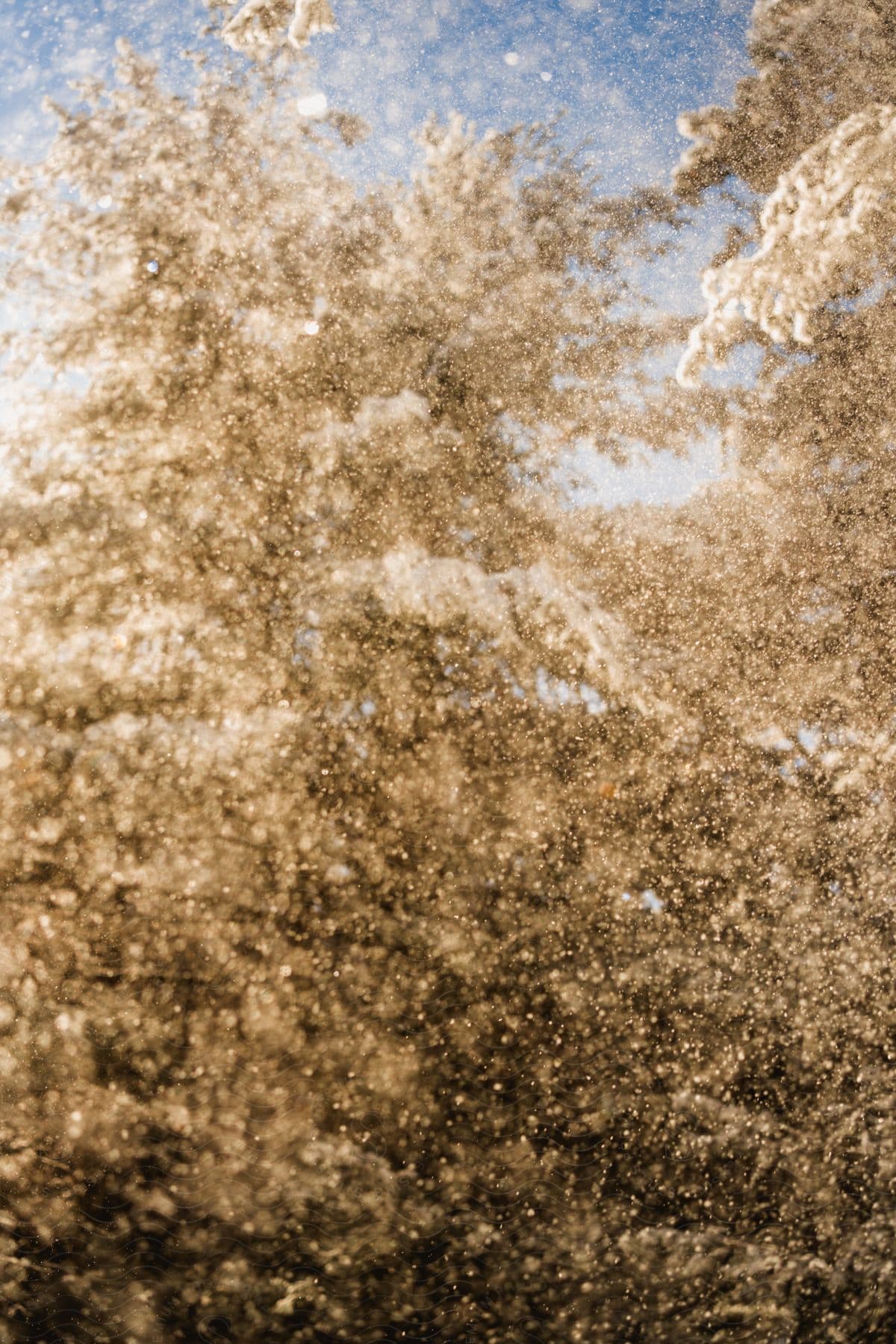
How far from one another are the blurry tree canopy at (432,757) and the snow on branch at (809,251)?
2cm

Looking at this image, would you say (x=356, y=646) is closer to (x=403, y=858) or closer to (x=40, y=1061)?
(x=403, y=858)

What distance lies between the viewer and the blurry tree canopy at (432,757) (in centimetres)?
185

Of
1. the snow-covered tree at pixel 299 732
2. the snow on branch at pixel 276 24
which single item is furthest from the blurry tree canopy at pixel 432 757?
the snow on branch at pixel 276 24

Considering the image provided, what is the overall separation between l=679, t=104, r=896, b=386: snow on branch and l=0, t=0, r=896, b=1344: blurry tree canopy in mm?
16

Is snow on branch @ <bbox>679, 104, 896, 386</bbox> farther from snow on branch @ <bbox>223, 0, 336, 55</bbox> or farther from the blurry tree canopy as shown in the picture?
snow on branch @ <bbox>223, 0, 336, 55</bbox>

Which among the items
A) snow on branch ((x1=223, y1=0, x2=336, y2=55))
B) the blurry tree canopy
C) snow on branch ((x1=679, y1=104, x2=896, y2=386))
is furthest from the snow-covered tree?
Result: snow on branch ((x1=679, y1=104, x2=896, y2=386))

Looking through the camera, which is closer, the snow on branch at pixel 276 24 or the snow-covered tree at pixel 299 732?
the snow-covered tree at pixel 299 732

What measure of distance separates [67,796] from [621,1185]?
2.03 meters

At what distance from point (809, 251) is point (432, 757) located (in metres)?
2.16

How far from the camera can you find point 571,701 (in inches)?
82.3

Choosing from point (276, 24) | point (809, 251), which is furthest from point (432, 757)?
point (276, 24)

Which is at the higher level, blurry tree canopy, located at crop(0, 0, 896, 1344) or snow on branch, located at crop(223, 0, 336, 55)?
snow on branch, located at crop(223, 0, 336, 55)

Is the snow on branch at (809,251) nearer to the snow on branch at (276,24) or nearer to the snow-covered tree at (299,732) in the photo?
the snow-covered tree at (299,732)

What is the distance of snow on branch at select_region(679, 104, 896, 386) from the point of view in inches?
86.2
